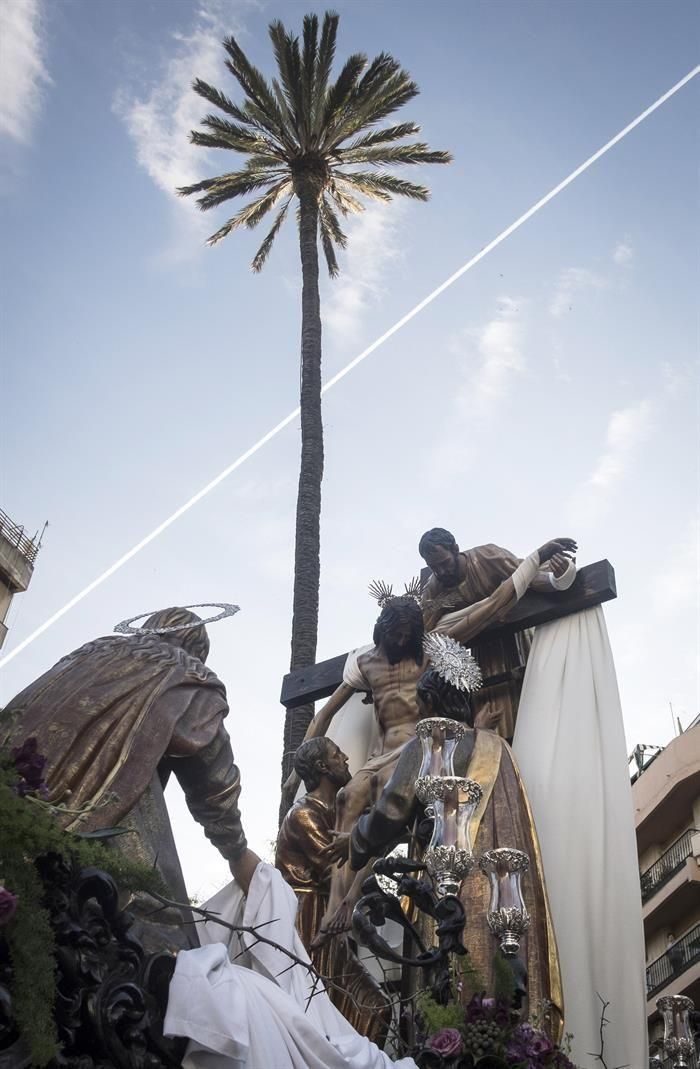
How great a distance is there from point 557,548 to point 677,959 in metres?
15.6

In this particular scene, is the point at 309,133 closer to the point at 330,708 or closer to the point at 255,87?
the point at 255,87

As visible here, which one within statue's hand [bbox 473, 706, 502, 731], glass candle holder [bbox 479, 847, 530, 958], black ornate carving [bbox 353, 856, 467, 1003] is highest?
statue's hand [bbox 473, 706, 502, 731]

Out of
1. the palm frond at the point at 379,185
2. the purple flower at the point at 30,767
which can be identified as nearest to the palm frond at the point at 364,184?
the palm frond at the point at 379,185

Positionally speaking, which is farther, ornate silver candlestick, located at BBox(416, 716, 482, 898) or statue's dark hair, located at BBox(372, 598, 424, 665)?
statue's dark hair, located at BBox(372, 598, 424, 665)

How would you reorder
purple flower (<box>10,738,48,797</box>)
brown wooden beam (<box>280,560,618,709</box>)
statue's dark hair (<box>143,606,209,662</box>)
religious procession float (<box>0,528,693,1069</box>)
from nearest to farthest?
religious procession float (<box>0,528,693,1069</box>), purple flower (<box>10,738,48,797</box>), statue's dark hair (<box>143,606,209,662</box>), brown wooden beam (<box>280,560,618,709</box>)

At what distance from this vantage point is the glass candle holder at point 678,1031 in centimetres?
601

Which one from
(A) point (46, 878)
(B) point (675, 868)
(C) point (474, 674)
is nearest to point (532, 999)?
(C) point (474, 674)

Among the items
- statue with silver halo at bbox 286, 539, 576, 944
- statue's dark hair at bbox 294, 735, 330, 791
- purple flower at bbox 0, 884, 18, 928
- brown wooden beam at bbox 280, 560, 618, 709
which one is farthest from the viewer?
brown wooden beam at bbox 280, 560, 618, 709

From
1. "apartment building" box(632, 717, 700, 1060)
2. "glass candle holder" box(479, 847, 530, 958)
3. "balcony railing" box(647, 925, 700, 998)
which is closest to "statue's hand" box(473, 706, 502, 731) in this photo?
"glass candle holder" box(479, 847, 530, 958)

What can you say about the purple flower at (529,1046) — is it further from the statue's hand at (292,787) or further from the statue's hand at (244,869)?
the statue's hand at (292,787)

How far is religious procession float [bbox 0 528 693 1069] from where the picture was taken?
10.6ft

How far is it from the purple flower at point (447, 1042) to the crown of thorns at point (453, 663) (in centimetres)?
295

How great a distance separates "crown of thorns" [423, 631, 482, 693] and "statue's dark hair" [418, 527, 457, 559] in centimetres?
127

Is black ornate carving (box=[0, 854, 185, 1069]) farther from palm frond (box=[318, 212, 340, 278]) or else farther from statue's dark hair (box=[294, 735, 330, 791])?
palm frond (box=[318, 212, 340, 278])
